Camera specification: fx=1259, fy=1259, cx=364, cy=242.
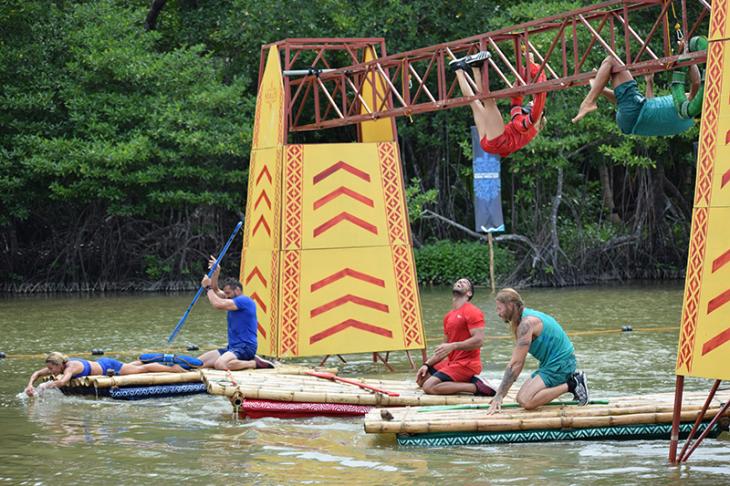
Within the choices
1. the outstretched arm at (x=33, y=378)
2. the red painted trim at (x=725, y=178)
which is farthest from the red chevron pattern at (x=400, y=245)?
the red painted trim at (x=725, y=178)

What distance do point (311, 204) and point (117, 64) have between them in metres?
18.1

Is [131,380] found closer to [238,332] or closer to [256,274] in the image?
[238,332]

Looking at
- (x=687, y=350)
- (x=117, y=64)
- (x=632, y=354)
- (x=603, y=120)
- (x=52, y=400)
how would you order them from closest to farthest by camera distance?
(x=687, y=350) < (x=52, y=400) < (x=632, y=354) < (x=603, y=120) < (x=117, y=64)

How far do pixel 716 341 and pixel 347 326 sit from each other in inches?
281

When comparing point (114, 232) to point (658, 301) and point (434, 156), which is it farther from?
point (658, 301)

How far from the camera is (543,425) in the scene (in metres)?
10.3

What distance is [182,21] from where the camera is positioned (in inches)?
1483

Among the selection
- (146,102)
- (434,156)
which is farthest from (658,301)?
(146,102)

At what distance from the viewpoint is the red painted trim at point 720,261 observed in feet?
29.7

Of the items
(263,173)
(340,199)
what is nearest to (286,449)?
(340,199)

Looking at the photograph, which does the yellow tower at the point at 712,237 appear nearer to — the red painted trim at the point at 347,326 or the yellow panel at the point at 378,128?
the red painted trim at the point at 347,326

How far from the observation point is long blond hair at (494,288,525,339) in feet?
34.3

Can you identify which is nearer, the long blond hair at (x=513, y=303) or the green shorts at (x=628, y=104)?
the green shorts at (x=628, y=104)

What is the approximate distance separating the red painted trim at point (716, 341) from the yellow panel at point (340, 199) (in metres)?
7.17
